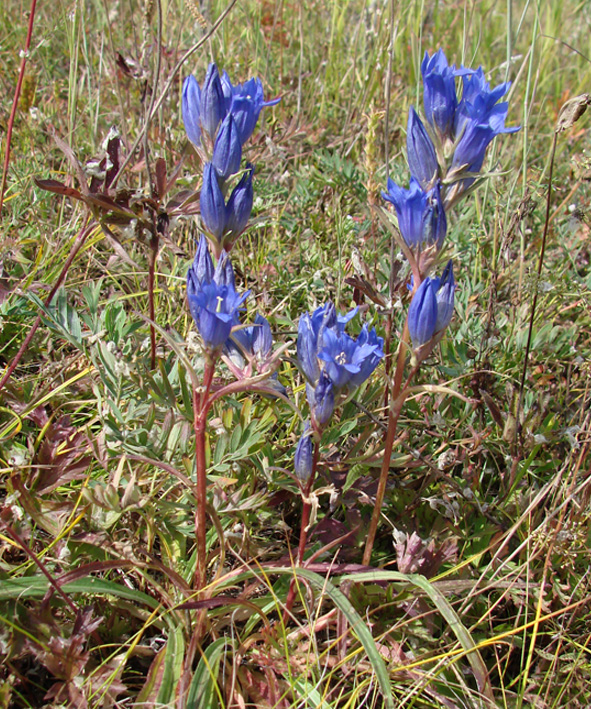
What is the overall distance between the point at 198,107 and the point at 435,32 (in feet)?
11.5

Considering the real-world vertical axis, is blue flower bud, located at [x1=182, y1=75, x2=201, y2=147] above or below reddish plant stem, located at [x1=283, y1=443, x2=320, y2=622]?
above

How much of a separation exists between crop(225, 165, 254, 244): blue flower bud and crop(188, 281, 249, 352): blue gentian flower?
0.72 ft

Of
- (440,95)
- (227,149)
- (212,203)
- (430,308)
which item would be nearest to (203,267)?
(212,203)

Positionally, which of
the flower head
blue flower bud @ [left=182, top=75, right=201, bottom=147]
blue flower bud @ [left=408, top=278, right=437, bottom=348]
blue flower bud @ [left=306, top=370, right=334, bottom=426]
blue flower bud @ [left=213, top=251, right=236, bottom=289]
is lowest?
blue flower bud @ [left=306, top=370, right=334, bottom=426]

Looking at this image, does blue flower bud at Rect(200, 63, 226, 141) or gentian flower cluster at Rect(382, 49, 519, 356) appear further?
blue flower bud at Rect(200, 63, 226, 141)

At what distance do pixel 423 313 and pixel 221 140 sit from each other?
574 millimetres

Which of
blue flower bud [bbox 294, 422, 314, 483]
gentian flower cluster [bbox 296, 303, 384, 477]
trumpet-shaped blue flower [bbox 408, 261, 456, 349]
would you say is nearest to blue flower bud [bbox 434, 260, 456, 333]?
trumpet-shaped blue flower [bbox 408, 261, 456, 349]

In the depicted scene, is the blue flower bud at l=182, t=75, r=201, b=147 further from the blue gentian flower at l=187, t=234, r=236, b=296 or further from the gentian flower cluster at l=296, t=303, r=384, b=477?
the gentian flower cluster at l=296, t=303, r=384, b=477

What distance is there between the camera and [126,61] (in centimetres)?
263

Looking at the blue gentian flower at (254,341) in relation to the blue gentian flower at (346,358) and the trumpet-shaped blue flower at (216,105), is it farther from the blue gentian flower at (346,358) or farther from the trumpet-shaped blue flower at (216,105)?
the trumpet-shaped blue flower at (216,105)

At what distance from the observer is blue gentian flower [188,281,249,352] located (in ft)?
3.81

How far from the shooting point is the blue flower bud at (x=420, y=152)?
1.26 m

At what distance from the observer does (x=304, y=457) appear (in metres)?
1.37

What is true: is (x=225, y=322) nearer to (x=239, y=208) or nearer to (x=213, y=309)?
(x=213, y=309)
